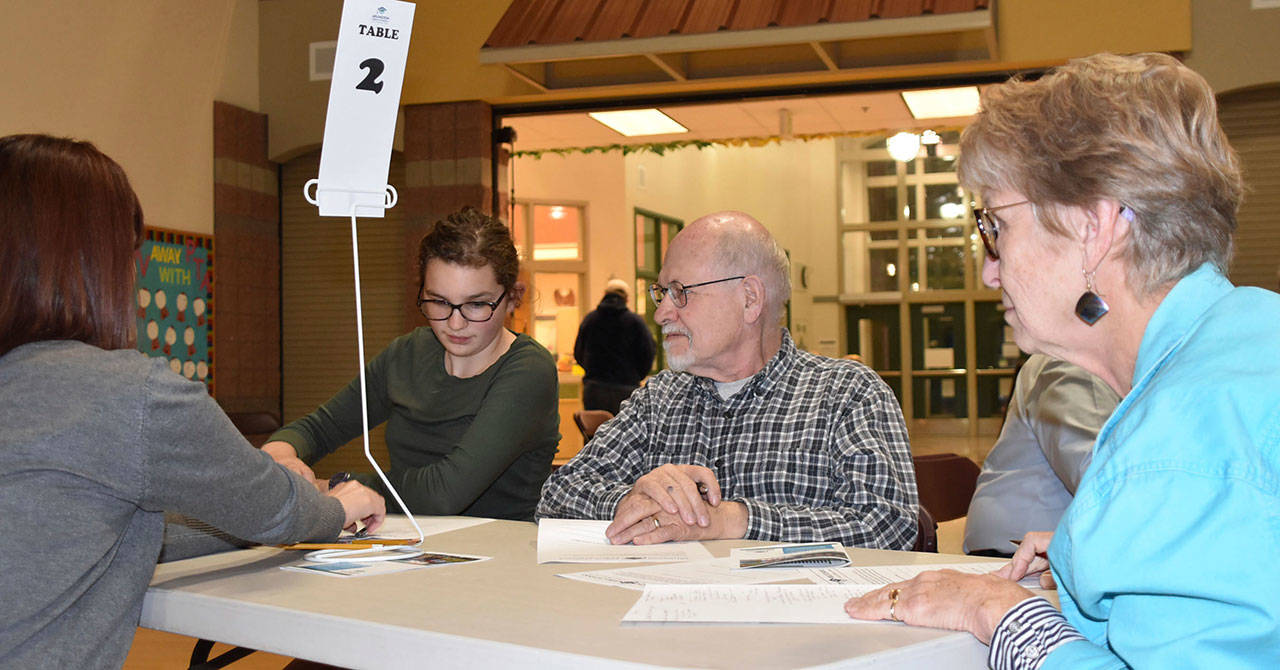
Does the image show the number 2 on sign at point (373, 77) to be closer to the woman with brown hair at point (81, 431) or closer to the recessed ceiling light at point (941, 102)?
the woman with brown hair at point (81, 431)

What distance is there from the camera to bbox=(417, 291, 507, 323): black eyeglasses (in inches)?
113

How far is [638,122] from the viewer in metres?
8.16

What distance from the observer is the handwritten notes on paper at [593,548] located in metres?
1.87

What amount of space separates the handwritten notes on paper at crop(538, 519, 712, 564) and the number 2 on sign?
3.05 feet

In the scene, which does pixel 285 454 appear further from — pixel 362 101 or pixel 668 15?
pixel 668 15

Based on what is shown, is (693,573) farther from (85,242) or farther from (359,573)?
(85,242)

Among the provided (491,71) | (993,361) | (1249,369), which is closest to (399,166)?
(491,71)

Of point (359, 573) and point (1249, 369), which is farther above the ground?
point (1249, 369)

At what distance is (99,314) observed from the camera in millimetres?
1542

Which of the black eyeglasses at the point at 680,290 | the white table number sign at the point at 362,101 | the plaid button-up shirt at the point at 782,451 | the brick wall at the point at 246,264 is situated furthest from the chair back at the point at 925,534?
the brick wall at the point at 246,264

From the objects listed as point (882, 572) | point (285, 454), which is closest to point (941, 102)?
point (285, 454)

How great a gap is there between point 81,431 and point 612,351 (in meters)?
7.27

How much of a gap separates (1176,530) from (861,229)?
19.7 meters

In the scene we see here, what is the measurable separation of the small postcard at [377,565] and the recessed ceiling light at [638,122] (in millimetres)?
5979
